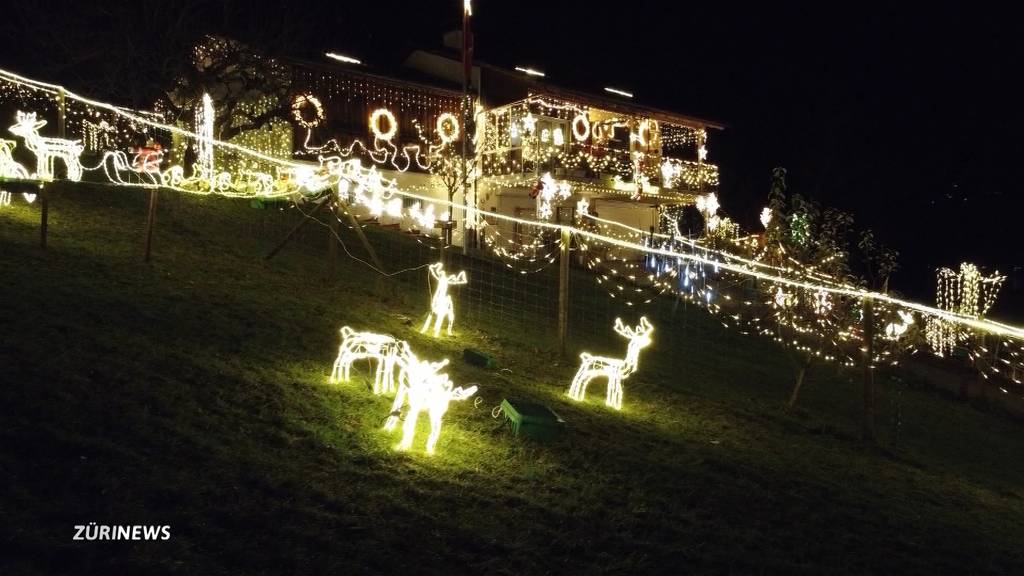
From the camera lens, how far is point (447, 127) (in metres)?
25.0

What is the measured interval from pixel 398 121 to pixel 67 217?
12998 millimetres

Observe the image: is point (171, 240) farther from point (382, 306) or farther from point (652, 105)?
point (652, 105)

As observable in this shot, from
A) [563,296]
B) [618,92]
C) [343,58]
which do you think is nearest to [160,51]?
[343,58]

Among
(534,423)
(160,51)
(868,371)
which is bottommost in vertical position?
(534,423)

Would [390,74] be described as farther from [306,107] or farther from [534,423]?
[534,423]

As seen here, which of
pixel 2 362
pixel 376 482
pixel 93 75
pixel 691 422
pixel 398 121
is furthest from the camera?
pixel 398 121

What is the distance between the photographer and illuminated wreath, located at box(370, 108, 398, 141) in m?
23.5

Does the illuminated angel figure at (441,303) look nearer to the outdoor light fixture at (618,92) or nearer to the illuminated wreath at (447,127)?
the illuminated wreath at (447,127)

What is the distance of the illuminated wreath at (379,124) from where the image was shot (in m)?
23.5

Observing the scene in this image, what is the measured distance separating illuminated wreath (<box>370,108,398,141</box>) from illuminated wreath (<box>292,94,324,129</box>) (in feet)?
6.18

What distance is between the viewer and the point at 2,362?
579 cm

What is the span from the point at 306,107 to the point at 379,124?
Answer: 2.68 meters

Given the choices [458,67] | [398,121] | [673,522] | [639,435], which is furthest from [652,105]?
[673,522]

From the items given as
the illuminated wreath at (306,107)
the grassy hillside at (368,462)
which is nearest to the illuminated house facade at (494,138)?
the illuminated wreath at (306,107)
